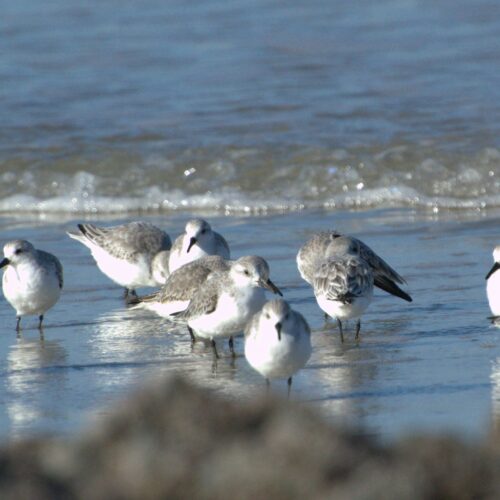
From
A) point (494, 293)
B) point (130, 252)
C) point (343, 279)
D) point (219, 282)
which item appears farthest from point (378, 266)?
point (130, 252)

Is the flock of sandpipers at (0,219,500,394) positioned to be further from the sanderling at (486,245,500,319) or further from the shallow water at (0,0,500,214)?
the shallow water at (0,0,500,214)

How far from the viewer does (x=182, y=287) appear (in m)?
8.90

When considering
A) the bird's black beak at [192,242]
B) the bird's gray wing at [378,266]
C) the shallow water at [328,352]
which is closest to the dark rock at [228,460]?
the shallow water at [328,352]

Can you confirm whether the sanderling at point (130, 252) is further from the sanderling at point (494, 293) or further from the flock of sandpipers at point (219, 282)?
the sanderling at point (494, 293)

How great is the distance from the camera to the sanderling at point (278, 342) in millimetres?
6805

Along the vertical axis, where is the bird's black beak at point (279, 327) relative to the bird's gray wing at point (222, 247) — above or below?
below

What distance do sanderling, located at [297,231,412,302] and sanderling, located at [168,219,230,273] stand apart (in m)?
0.82

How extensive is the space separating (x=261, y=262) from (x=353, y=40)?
45.3ft

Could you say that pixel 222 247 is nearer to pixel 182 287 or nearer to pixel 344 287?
pixel 182 287

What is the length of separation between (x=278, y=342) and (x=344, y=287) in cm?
155

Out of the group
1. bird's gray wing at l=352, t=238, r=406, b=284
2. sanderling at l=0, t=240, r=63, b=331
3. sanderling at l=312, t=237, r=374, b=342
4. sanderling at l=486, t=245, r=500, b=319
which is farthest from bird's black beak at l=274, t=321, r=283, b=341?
sanderling at l=0, t=240, r=63, b=331

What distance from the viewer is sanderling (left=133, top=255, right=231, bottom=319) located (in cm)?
884

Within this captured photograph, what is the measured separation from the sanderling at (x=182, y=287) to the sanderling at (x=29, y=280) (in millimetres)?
701

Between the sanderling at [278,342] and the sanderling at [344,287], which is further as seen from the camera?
the sanderling at [344,287]
